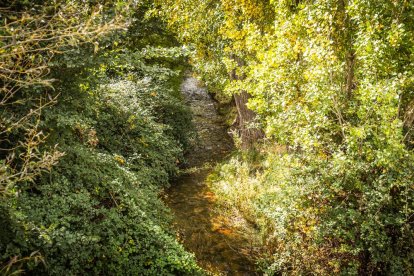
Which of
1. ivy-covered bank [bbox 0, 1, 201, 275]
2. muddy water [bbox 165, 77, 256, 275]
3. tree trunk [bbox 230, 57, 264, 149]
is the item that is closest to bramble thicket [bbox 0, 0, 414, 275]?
ivy-covered bank [bbox 0, 1, 201, 275]

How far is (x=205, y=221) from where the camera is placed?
759 cm

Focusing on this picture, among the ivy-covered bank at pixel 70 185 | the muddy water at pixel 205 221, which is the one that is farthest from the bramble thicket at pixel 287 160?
the muddy water at pixel 205 221

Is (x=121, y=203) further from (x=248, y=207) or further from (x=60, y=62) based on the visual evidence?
(x=248, y=207)

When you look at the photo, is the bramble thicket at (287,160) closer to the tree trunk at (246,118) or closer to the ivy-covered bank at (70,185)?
the ivy-covered bank at (70,185)

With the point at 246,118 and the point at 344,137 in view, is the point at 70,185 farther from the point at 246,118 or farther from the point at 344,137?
the point at 246,118

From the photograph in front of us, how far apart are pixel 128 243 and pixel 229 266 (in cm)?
212

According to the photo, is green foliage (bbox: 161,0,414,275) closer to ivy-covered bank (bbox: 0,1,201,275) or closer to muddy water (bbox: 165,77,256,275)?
muddy water (bbox: 165,77,256,275)

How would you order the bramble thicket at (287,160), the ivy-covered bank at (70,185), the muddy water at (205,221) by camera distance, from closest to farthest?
the ivy-covered bank at (70,185) < the bramble thicket at (287,160) < the muddy water at (205,221)

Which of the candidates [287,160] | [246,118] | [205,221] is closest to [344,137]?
[287,160]

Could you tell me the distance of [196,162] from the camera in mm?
11578

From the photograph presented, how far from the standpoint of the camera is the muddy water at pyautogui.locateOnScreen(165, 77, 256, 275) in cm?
627

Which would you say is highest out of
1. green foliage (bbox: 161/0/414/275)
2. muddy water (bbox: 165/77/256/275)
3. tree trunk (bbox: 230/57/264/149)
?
green foliage (bbox: 161/0/414/275)

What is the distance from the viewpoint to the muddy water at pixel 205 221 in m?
6.27

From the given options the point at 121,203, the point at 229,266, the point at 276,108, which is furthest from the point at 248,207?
the point at 121,203
